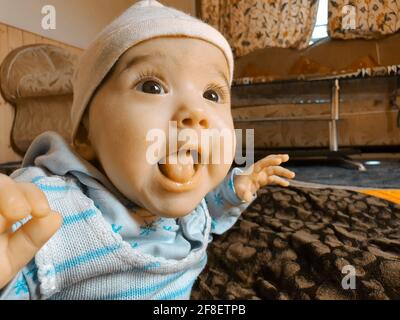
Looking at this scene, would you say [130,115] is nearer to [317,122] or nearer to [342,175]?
[342,175]

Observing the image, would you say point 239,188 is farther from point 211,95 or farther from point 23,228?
point 23,228

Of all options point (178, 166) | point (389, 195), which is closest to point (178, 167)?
point (178, 166)

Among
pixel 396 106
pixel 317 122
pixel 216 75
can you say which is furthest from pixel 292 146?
pixel 216 75

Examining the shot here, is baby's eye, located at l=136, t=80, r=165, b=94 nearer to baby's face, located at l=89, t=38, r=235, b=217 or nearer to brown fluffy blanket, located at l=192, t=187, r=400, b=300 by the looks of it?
baby's face, located at l=89, t=38, r=235, b=217

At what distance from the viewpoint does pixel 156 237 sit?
20.1 inches

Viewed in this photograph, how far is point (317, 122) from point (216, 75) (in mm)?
1931

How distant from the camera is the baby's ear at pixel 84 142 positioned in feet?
1.65

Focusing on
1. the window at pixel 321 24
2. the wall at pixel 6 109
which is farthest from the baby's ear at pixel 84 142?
the window at pixel 321 24

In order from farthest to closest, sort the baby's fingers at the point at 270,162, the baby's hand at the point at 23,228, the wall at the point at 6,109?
the wall at the point at 6,109
the baby's fingers at the point at 270,162
the baby's hand at the point at 23,228

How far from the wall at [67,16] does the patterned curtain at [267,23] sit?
107 cm

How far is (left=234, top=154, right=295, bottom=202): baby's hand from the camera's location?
669mm

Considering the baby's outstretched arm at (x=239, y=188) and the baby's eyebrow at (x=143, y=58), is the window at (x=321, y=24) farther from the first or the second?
the baby's eyebrow at (x=143, y=58)

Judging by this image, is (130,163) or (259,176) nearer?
(130,163)

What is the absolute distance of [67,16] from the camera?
2.37 metres
